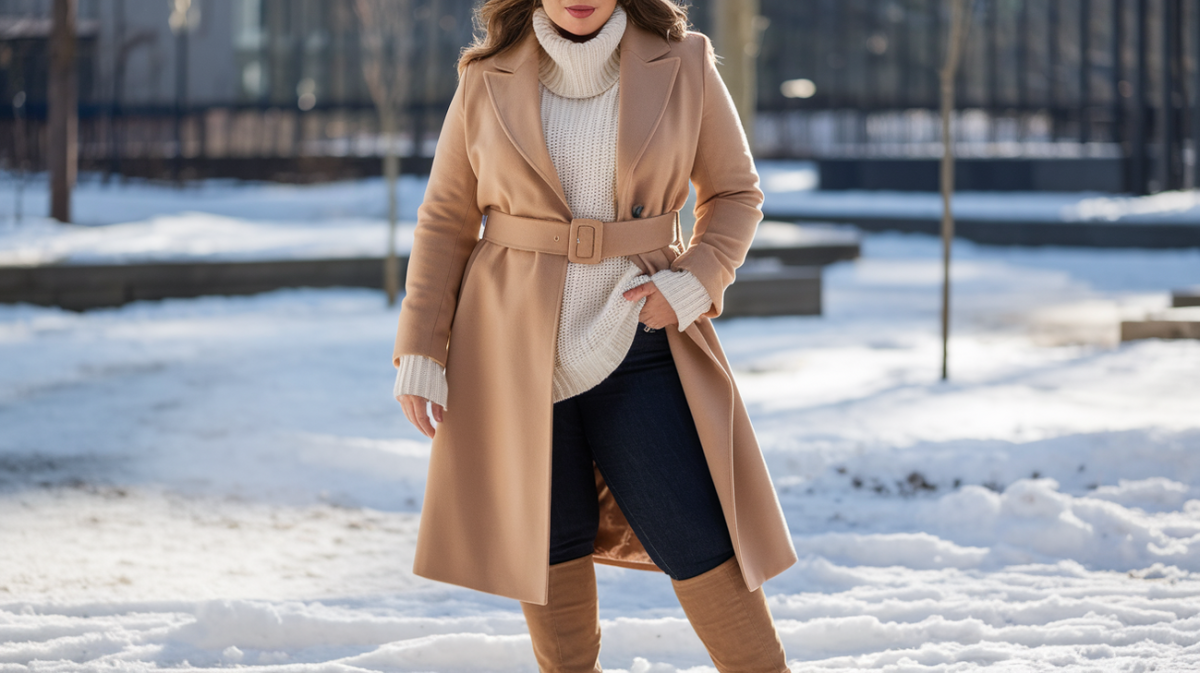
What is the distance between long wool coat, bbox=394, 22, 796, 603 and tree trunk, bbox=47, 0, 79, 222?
1667cm

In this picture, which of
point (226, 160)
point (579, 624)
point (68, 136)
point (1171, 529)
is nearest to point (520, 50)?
point (579, 624)

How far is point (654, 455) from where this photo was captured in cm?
227

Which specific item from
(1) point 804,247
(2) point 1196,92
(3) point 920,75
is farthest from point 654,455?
(3) point 920,75

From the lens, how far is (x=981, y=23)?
36.8m

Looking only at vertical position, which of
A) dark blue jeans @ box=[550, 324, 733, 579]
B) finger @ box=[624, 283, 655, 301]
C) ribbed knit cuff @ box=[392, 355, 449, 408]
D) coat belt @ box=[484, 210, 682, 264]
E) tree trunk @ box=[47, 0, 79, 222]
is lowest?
dark blue jeans @ box=[550, 324, 733, 579]

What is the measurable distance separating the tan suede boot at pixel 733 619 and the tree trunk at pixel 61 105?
17.1 meters

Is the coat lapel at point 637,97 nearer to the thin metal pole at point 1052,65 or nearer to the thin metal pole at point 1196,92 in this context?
the thin metal pole at point 1196,92

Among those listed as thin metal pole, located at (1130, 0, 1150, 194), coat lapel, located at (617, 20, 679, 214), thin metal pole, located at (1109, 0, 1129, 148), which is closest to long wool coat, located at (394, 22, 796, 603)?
coat lapel, located at (617, 20, 679, 214)

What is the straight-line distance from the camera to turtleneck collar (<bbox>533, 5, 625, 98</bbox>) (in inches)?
89.7

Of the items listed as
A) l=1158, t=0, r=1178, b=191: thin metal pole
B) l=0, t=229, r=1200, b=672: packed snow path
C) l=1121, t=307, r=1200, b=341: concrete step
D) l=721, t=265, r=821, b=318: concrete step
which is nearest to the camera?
l=0, t=229, r=1200, b=672: packed snow path

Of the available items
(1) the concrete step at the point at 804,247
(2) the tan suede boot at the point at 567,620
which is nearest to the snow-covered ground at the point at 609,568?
(2) the tan suede boot at the point at 567,620

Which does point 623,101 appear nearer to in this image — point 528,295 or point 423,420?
point 528,295

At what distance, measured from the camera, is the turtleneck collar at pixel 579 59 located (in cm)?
228

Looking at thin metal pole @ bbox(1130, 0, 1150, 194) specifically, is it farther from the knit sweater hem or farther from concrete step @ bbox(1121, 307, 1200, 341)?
the knit sweater hem
